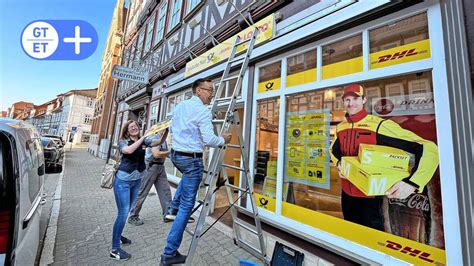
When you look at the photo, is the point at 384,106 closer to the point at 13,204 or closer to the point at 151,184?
the point at 13,204

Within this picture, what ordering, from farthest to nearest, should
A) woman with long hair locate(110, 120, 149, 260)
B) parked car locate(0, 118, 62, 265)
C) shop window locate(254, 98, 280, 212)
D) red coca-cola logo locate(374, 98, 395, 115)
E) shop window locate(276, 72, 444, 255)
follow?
shop window locate(254, 98, 280, 212)
woman with long hair locate(110, 120, 149, 260)
red coca-cola logo locate(374, 98, 395, 115)
shop window locate(276, 72, 444, 255)
parked car locate(0, 118, 62, 265)

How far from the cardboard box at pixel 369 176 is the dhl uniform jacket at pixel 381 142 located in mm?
55

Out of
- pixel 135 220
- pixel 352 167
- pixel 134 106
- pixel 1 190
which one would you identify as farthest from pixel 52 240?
pixel 134 106

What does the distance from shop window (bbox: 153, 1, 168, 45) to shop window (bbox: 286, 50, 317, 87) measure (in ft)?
23.1

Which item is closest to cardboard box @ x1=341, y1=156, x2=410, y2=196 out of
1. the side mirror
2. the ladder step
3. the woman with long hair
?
the ladder step

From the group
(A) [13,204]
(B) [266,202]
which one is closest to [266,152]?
(B) [266,202]

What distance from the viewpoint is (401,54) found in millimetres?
2039

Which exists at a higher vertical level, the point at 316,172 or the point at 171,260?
the point at 316,172

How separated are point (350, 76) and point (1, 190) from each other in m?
3.14

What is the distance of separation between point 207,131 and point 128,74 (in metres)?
6.26

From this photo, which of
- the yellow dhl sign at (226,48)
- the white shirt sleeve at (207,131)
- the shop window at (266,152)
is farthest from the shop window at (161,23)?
the white shirt sleeve at (207,131)

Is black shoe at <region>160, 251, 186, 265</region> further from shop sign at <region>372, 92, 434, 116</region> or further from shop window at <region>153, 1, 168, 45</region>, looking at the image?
shop window at <region>153, 1, 168, 45</region>

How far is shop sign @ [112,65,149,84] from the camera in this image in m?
6.51

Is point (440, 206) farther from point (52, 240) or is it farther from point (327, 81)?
point (52, 240)
